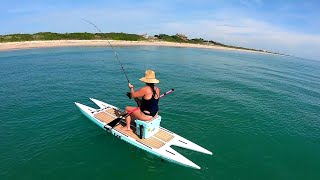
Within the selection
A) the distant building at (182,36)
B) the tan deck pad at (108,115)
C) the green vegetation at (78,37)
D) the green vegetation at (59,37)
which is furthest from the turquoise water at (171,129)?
the distant building at (182,36)

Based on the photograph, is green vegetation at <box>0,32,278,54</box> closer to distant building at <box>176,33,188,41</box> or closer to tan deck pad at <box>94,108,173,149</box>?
distant building at <box>176,33,188,41</box>

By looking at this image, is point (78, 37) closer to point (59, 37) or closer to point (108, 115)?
point (59, 37)

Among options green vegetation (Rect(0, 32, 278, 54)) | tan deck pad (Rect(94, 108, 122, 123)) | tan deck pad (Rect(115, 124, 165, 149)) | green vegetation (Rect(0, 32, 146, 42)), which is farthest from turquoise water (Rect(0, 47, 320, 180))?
green vegetation (Rect(0, 32, 146, 42))

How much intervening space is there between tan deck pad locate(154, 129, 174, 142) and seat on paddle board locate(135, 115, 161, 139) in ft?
1.26

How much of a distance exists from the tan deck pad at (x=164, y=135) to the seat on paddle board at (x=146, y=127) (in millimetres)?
384

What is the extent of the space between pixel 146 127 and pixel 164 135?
126 centimetres

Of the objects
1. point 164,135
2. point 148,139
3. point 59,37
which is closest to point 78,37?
point 59,37

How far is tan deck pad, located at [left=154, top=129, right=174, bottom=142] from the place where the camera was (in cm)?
1145

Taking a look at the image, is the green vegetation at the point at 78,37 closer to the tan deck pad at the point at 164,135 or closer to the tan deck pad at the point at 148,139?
the tan deck pad at the point at 148,139

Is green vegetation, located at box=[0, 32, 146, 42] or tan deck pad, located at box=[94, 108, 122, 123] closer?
tan deck pad, located at box=[94, 108, 122, 123]

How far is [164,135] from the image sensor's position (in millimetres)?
11805

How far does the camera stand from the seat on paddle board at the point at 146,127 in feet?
35.9

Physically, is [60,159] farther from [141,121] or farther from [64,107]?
[64,107]

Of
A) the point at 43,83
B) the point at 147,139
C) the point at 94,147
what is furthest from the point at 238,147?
the point at 43,83
